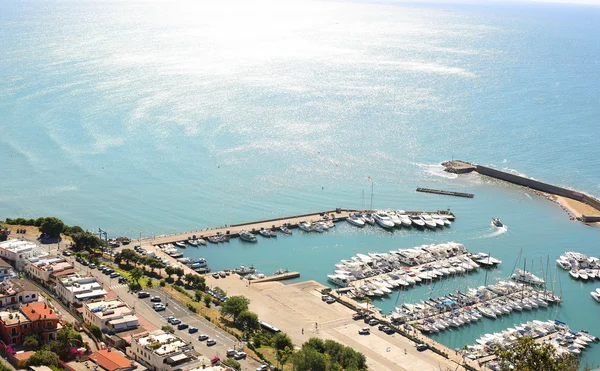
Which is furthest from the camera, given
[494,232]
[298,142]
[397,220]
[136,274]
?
[298,142]

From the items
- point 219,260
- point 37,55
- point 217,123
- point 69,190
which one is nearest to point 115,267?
point 219,260

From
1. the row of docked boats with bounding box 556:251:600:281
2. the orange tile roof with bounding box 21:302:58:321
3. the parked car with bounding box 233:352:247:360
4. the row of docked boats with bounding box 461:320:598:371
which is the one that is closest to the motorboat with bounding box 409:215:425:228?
the row of docked boats with bounding box 556:251:600:281

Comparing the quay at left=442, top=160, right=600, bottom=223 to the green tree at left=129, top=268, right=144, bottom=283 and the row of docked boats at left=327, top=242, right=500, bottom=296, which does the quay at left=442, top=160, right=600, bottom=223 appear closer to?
the row of docked boats at left=327, top=242, right=500, bottom=296

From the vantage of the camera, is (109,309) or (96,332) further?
(109,309)

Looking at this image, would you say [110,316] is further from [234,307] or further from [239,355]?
[234,307]

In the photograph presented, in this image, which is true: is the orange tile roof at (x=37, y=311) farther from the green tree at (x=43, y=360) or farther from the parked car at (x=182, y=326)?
the parked car at (x=182, y=326)

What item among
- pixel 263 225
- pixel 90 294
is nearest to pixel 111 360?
pixel 90 294
